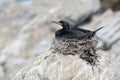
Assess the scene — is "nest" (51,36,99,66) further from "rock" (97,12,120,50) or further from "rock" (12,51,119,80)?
"rock" (97,12,120,50)

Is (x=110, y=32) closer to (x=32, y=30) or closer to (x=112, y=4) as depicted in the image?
(x=112, y=4)

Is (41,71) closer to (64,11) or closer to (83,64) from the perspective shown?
(83,64)

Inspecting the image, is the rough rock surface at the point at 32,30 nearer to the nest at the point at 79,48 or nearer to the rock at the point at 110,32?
the rock at the point at 110,32

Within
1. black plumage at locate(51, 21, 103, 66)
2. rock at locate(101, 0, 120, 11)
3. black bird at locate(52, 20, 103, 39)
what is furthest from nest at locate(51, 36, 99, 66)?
rock at locate(101, 0, 120, 11)

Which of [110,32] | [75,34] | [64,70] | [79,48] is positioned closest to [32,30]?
[110,32]

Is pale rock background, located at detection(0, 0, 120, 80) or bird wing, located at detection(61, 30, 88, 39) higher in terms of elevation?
pale rock background, located at detection(0, 0, 120, 80)

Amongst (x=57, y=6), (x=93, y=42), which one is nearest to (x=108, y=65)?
(x=93, y=42)
